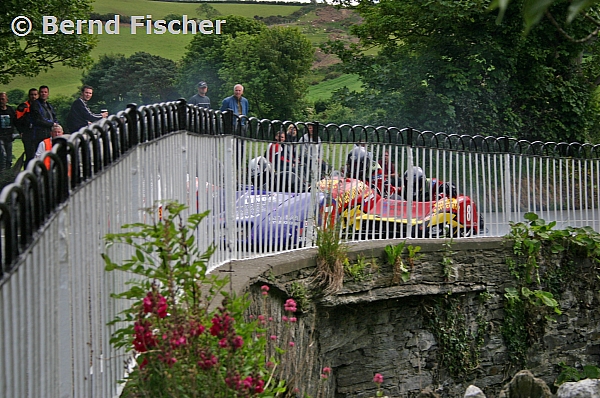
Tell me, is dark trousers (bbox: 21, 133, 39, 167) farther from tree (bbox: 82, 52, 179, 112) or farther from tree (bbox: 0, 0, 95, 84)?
tree (bbox: 82, 52, 179, 112)

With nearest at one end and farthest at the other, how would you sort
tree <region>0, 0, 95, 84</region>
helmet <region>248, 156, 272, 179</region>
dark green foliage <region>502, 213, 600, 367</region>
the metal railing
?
1. the metal railing
2. helmet <region>248, 156, 272, 179</region>
3. dark green foliage <region>502, 213, 600, 367</region>
4. tree <region>0, 0, 95, 84</region>

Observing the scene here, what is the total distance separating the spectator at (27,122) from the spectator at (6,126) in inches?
6.3

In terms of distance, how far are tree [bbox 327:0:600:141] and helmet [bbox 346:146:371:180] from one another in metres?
12.0

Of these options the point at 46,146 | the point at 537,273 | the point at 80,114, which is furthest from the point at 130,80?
the point at 537,273

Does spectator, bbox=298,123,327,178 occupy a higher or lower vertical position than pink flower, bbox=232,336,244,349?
higher

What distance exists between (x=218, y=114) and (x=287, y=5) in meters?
54.3

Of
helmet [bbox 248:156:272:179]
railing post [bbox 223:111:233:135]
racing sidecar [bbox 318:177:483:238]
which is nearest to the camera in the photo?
railing post [bbox 223:111:233:135]

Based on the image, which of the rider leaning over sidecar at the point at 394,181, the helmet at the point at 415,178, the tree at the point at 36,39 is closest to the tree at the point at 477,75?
the tree at the point at 36,39

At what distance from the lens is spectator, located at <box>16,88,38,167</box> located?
50.5 ft

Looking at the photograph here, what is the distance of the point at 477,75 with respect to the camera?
22.1 meters

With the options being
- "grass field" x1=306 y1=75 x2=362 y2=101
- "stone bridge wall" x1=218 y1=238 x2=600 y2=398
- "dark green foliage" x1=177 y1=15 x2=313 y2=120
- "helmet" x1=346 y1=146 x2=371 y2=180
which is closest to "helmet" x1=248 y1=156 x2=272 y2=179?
"stone bridge wall" x1=218 y1=238 x2=600 y2=398

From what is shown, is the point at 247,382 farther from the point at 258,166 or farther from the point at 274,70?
the point at 274,70

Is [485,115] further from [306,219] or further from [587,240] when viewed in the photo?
[306,219]

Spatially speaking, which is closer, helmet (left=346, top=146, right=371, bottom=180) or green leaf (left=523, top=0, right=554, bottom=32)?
green leaf (left=523, top=0, right=554, bottom=32)
